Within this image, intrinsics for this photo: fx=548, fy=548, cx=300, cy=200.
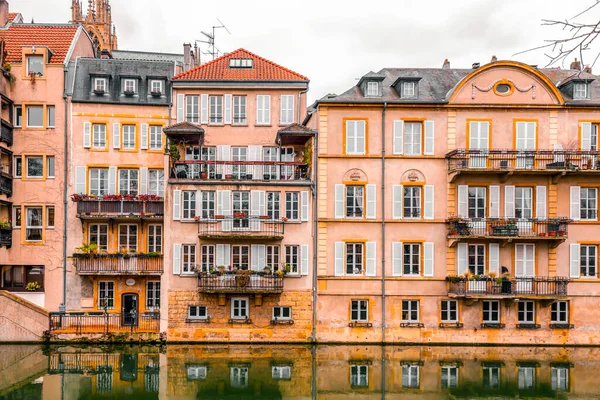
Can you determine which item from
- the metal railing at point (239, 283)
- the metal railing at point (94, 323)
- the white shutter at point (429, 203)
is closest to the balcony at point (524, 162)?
the white shutter at point (429, 203)

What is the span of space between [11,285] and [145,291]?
792 cm

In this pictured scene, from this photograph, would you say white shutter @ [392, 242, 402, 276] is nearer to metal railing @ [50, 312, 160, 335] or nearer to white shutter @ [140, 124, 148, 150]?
metal railing @ [50, 312, 160, 335]

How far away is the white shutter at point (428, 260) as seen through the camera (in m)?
30.4

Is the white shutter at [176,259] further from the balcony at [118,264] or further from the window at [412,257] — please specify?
the window at [412,257]

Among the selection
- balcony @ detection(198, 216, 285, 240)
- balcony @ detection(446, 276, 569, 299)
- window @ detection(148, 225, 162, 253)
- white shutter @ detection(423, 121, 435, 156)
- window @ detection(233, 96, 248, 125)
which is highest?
window @ detection(233, 96, 248, 125)

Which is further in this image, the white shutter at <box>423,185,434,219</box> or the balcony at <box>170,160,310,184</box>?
the white shutter at <box>423,185,434,219</box>

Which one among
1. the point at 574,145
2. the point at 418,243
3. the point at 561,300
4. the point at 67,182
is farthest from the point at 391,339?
the point at 67,182

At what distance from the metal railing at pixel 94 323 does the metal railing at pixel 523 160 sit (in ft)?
61.6

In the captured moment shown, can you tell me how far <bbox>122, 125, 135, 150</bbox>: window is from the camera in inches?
1302

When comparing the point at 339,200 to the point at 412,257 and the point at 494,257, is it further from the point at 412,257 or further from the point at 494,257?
the point at 494,257

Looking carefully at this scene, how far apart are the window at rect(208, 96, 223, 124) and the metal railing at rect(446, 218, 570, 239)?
14655mm

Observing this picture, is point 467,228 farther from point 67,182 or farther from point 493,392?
point 67,182

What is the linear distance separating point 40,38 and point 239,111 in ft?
45.9

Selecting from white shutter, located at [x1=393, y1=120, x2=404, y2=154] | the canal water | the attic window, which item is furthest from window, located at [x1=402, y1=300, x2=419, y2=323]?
the attic window
